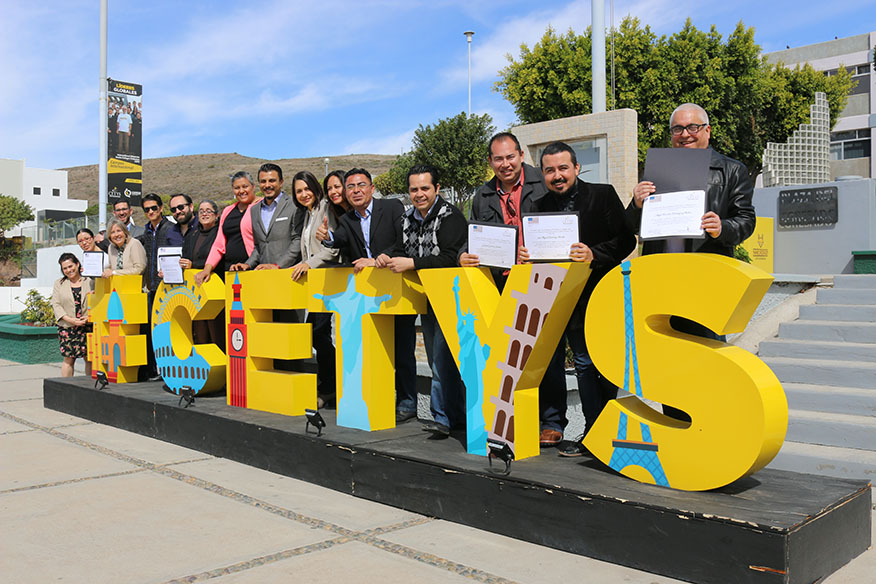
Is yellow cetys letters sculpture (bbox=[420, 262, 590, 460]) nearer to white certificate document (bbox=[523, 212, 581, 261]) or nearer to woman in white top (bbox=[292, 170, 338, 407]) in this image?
white certificate document (bbox=[523, 212, 581, 261])

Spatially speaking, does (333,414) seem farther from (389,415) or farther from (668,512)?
(668,512)

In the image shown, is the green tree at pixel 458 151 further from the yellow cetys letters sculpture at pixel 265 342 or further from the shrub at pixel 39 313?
the yellow cetys letters sculpture at pixel 265 342

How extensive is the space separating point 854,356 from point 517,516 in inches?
162

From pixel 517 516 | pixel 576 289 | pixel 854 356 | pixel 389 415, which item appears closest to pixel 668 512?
pixel 517 516

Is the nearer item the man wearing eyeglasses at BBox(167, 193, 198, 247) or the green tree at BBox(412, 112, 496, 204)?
the man wearing eyeglasses at BBox(167, 193, 198, 247)

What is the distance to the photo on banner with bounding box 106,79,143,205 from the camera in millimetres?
16062

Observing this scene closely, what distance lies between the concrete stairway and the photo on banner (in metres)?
13.4

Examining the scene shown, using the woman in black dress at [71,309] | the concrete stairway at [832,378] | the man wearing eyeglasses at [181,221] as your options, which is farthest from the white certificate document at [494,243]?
the woman in black dress at [71,309]

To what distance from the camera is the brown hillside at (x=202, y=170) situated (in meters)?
92.8

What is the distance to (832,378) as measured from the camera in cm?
615

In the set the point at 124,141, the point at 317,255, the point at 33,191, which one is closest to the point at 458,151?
the point at 124,141

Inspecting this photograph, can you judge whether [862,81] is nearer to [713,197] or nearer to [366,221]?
[366,221]

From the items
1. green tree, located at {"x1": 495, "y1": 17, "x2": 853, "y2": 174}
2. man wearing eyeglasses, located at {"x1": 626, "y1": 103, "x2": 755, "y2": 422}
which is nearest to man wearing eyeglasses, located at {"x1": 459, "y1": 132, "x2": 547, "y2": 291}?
man wearing eyeglasses, located at {"x1": 626, "y1": 103, "x2": 755, "y2": 422}

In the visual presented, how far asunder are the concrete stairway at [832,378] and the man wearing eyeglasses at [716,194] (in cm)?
204
